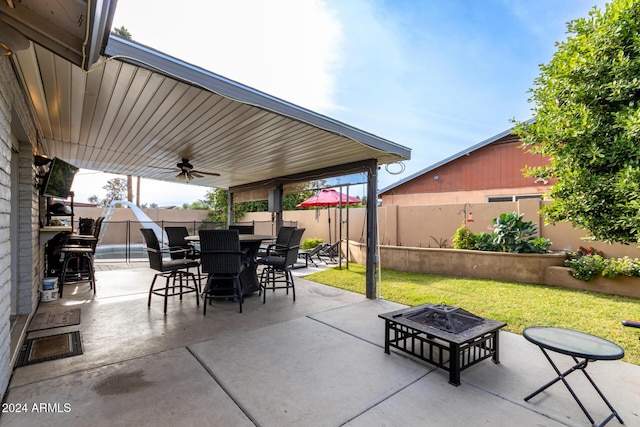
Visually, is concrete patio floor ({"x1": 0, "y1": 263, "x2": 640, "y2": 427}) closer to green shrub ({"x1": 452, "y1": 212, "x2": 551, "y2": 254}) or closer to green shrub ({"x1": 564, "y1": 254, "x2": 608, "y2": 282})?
green shrub ({"x1": 564, "y1": 254, "x2": 608, "y2": 282})

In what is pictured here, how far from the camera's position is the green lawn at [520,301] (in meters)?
3.28

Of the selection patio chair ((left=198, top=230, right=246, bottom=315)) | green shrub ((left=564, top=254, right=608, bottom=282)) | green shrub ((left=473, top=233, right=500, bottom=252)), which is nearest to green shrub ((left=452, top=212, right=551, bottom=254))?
green shrub ((left=473, top=233, right=500, bottom=252))

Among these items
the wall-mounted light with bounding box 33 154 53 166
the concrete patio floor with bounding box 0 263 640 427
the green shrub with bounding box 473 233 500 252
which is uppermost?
the wall-mounted light with bounding box 33 154 53 166

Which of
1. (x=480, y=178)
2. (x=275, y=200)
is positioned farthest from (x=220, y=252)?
(x=480, y=178)

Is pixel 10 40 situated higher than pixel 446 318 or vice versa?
pixel 10 40

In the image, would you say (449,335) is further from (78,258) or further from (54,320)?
(78,258)

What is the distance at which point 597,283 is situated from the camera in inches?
190

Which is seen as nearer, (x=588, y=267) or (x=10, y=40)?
(x=10, y=40)

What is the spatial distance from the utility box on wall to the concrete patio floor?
4347 millimetres

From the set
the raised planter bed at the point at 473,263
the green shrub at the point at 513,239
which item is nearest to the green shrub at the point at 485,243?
the green shrub at the point at 513,239

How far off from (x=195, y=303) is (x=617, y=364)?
180 inches

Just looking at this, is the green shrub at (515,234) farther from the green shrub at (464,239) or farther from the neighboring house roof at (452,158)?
the neighboring house roof at (452,158)

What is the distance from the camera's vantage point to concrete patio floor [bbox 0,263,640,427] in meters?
1.76

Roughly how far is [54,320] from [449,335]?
4.14 m
